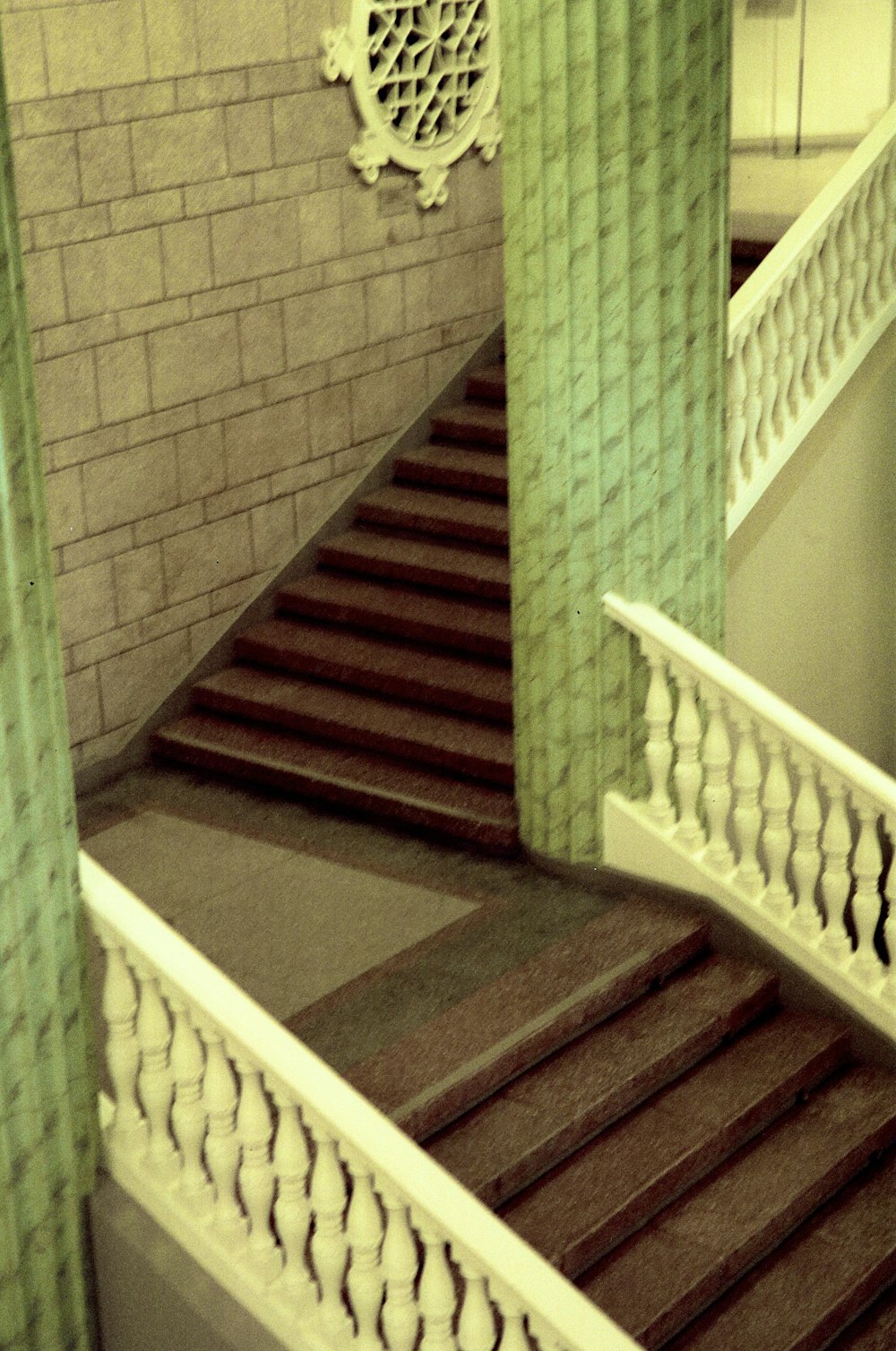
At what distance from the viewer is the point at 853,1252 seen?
516cm

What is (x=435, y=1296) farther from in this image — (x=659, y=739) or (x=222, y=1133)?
(x=659, y=739)

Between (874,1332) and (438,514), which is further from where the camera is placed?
(438,514)

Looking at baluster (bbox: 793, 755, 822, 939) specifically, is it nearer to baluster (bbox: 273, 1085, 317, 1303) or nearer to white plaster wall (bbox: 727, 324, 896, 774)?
white plaster wall (bbox: 727, 324, 896, 774)

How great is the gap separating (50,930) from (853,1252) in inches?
96.9

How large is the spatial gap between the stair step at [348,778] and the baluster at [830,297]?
2178 mm

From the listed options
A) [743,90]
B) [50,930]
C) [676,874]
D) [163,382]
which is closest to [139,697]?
[163,382]

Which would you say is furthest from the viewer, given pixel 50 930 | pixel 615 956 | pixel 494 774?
pixel 494 774

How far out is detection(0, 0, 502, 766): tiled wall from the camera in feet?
21.8

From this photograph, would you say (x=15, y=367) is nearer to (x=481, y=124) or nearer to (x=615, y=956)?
(x=615, y=956)

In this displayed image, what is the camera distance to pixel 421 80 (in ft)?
26.5

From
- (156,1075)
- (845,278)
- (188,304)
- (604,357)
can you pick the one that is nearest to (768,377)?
(845,278)

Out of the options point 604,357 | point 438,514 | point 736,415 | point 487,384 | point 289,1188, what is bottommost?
point 289,1188

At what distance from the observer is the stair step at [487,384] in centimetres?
848

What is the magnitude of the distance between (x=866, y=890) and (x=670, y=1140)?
104 centimetres
